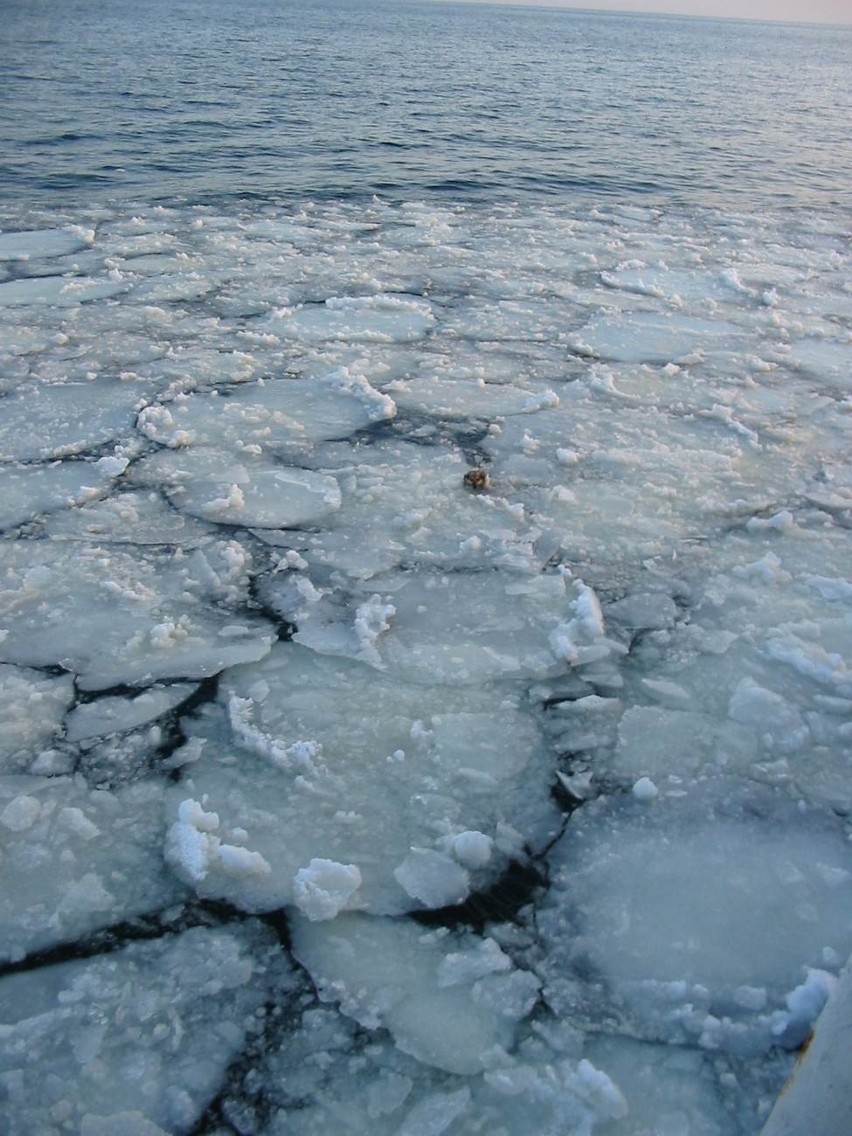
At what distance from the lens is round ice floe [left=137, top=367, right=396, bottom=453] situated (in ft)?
8.34

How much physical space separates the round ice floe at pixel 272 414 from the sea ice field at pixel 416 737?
0.02 meters

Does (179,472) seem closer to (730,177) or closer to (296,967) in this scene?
(296,967)

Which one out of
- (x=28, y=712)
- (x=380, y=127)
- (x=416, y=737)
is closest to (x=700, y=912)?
(x=416, y=737)

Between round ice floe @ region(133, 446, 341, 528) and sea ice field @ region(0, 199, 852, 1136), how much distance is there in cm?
1

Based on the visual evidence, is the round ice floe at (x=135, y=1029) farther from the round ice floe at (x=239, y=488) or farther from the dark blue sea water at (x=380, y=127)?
the dark blue sea water at (x=380, y=127)

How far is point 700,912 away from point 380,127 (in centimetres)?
1020

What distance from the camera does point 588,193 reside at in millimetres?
6980

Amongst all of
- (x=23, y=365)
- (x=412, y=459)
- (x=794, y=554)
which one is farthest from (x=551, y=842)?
(x=23, y=365)

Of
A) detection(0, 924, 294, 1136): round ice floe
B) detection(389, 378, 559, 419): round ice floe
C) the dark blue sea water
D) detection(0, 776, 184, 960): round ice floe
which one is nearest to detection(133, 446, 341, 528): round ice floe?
detection(389, 378, 559, 419): round ice floe

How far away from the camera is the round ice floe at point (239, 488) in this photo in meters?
2.18

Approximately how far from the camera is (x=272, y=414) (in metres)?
2.69

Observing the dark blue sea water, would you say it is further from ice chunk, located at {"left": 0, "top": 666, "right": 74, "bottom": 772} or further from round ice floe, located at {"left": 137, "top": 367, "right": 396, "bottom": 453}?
ice chunk, located at {"left": 0, "top": 666, "right": 74, "bottom": 772}

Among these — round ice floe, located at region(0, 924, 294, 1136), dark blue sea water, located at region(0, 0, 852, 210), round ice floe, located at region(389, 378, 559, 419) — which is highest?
dark blue sea water, located at region(0, 0, 852, 210)

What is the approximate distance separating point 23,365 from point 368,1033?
2639 mm
